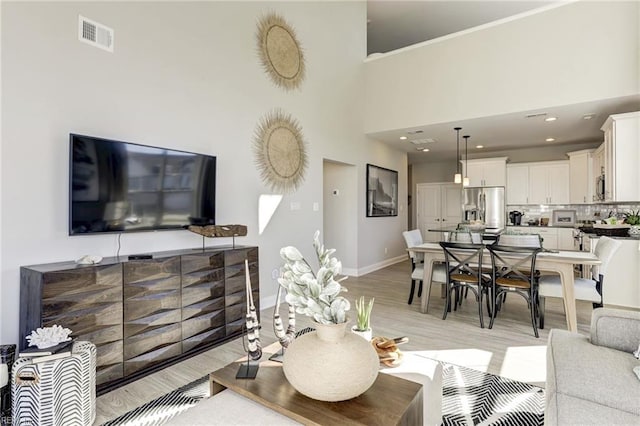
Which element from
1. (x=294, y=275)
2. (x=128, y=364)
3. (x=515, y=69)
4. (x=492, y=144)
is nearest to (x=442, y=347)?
(x=294, y=275)

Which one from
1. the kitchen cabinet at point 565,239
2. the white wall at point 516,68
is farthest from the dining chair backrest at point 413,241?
the kitchen cabinet at point 565,239

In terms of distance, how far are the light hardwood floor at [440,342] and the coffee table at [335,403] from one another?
119 centimetres

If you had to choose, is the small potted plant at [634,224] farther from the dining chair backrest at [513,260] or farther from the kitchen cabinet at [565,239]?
the kitchen cabinet at [565,239]

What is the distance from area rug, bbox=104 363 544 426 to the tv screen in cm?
132

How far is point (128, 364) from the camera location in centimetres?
237

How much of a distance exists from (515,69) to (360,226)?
344cm

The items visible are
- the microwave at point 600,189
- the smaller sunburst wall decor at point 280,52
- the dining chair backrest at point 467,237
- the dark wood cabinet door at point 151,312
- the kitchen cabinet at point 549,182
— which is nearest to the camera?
the dark wood cabinet door at point 151,312

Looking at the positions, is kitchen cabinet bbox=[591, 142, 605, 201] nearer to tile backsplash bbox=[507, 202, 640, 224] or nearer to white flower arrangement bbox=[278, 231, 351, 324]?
tile backsplash bbox=[507, 202, 640, 224]

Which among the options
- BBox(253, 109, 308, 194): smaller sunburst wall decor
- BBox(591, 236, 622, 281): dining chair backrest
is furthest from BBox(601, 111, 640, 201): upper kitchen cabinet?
BBox(253, 109, 308, 194): smaller sunburst wall decor

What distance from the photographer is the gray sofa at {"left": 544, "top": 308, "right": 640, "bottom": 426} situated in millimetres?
1299

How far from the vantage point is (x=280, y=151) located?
4.55 m

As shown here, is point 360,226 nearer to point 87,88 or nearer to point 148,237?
point 148,237

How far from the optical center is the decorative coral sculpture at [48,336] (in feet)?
6.11

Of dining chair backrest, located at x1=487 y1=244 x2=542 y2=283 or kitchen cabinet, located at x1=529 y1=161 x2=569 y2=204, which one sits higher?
kitchen cabinet, located at x1=529 y1=161 x2=569 y2=204
